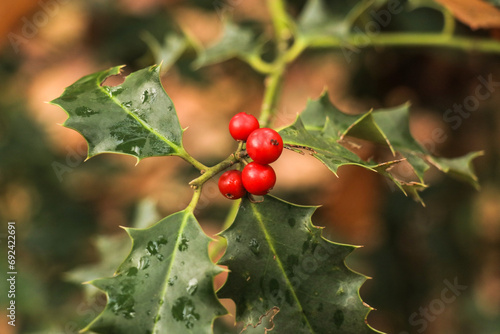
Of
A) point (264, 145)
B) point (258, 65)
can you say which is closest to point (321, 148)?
point (264, 145)

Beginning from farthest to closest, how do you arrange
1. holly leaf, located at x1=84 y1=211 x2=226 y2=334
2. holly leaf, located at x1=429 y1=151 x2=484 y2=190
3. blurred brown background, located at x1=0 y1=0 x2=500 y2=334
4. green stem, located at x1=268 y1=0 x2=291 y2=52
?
blurred brown background, located at x1=0 y1=0 x2=500 y2=334 < green stem, located at x1=268 y1=0 x2=291 y2=52 < holly leaf, located at x1=429 y1=151 x2=484 y2=190 < holly leaf, located at x1=84 y1=211 x2=226 y2=334

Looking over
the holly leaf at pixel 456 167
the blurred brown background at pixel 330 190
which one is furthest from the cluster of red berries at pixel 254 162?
the blurred brown background at pixel 330 190

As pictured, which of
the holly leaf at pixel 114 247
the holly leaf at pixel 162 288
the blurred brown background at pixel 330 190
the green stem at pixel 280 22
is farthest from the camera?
the blurred brown background at pixel 330 190

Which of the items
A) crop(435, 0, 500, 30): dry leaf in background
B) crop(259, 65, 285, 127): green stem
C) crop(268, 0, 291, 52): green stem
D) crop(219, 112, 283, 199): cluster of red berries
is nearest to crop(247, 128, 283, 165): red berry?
crop(219, 112, 283, 199): cluster of red berries

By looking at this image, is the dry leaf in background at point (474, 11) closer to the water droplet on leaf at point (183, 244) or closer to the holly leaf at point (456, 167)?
the holly leaf at point (456, 167)

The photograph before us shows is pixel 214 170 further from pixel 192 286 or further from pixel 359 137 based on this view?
pixel 359 137

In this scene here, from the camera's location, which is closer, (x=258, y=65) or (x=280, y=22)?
(x=258, y=65)

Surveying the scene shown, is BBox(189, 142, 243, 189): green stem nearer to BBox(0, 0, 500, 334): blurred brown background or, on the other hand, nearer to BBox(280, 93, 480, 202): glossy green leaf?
BBox(280, 93, 480, 202): glossy green leaf
